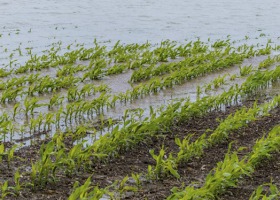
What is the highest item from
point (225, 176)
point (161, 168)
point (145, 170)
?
point (225, 176)

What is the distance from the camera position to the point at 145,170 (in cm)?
549

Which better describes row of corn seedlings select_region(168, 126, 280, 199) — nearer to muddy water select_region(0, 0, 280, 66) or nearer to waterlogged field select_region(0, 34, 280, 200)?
waterlogged field select_region(0, 34, 280, 200)

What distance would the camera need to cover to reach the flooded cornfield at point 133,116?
196 inches

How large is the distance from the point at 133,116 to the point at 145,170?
2.12 meters

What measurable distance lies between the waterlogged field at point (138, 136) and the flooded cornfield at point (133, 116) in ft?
0.05

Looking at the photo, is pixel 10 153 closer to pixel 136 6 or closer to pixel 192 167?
pixel 192 167

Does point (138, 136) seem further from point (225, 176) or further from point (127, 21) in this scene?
point (127, 21)

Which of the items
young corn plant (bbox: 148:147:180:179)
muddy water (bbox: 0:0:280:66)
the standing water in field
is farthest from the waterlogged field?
the standing water in field

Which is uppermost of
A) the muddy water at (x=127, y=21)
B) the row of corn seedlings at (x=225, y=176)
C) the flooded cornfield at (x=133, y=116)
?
the row of corn seedlings at (x=225, y=176)

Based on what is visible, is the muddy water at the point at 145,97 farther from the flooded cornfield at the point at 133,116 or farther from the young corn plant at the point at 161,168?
the young corn plant at the point at 161,168

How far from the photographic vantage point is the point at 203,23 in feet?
66.8

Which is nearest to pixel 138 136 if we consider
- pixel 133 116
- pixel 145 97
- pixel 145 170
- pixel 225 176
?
pixel 145 170

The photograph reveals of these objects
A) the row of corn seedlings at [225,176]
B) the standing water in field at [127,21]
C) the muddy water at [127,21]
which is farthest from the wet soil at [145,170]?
the standing water in field at [127,21]

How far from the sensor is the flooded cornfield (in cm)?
498
